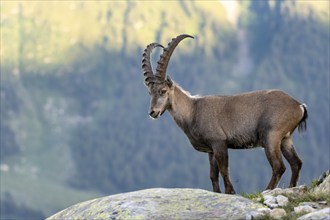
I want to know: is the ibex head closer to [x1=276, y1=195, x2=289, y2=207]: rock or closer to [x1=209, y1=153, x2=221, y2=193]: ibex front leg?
[x1=209, y1=153, x2=221, y2=193]: ibex front leg

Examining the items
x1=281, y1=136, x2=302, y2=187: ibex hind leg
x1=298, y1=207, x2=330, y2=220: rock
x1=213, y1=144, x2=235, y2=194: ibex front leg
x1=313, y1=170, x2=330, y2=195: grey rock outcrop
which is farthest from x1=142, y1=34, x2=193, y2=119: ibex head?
x1=298, y1=207, x2=330, y2=220: rock

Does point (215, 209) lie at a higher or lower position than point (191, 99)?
lower

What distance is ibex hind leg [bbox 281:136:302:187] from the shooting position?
2164cm

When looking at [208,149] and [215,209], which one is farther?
[208,149]

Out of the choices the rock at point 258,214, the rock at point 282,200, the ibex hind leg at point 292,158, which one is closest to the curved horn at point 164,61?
the ibex hind leg at point 292,158

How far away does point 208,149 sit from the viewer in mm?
22344

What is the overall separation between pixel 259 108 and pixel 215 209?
654 centimetres

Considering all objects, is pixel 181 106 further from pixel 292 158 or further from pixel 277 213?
pixel 277 213

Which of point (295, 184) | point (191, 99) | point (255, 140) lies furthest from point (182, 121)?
point (295, 184)

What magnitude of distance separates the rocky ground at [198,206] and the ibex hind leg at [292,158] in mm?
3851

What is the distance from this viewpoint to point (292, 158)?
72.0 ft

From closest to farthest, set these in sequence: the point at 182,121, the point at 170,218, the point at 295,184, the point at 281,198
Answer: the point at 170,218, the point at 281,198, the point at 295,184, the point at 182,121

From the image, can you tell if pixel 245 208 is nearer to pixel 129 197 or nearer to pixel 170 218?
pixel 170 218

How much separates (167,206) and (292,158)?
6838 mm
